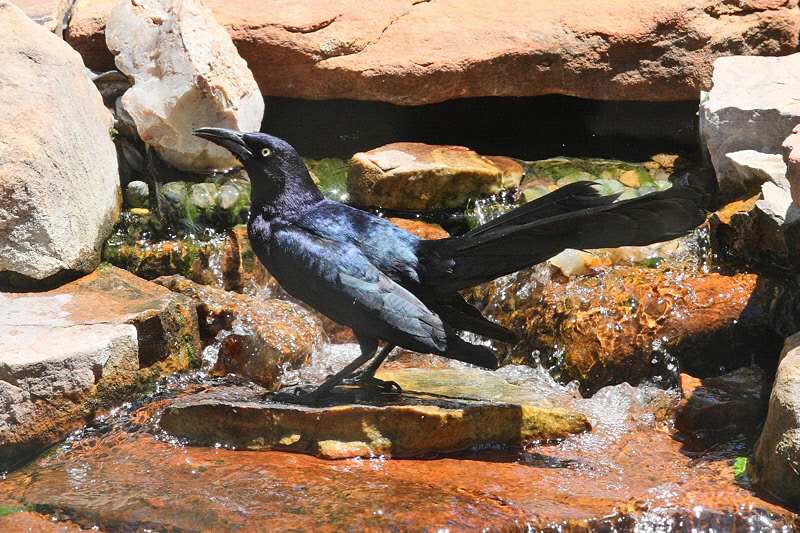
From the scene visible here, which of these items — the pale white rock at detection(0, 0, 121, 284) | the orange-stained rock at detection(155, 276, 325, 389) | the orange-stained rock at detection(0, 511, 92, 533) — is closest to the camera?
the orange-stained rock at detection(0, 511, 92, 533)

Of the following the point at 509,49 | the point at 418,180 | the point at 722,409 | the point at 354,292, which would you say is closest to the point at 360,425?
the point at 354,292

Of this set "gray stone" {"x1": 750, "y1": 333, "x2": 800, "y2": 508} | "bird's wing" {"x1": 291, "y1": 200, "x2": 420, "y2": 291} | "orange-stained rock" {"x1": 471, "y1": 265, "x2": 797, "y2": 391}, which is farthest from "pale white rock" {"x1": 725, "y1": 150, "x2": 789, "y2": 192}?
"bird's wing" {"x1": 291, "y1": 200, "x2": 420, "y2": 291}

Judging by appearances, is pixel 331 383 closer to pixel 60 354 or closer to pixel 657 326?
pixel 60 354

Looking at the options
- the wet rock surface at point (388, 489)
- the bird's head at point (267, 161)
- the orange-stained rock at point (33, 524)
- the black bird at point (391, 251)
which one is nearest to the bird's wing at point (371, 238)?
the black bird at point (391, 251)

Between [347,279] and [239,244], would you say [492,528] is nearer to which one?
[347,279]

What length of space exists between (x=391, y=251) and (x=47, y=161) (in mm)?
2203

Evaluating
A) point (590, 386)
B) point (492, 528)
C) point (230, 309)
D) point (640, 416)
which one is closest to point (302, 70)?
Answer: point (230, 309)

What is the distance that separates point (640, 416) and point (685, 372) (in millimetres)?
634

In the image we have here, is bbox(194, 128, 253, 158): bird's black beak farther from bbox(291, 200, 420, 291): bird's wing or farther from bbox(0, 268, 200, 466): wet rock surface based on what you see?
bbox(0, 268, 200, 466): wet rock surface

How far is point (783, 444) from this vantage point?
9.98 ft

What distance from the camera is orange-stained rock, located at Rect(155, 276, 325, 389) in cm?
464

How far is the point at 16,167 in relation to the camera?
13.7 feet

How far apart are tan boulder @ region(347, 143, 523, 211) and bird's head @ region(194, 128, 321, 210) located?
2.10m

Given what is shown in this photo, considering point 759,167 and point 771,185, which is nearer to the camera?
point 771,185
